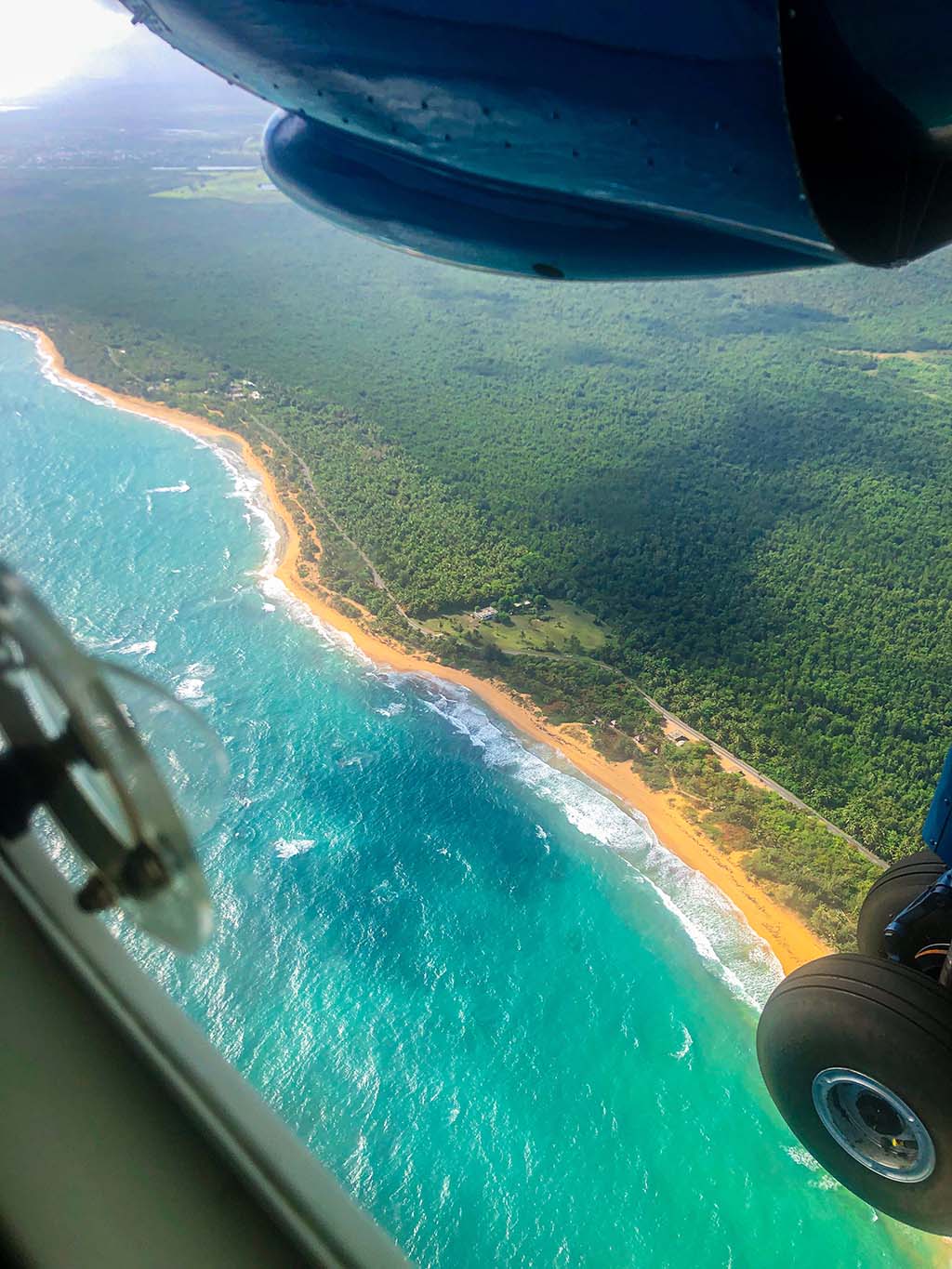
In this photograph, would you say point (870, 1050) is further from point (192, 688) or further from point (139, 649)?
point (139, 649)

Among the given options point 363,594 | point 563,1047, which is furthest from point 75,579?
point 563,1047

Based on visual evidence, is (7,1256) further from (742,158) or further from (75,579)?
(75,579)

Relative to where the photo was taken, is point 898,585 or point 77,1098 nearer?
point 77,1098

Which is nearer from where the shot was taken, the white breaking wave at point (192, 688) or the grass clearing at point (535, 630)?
the white breaking wave at point (192, 688)

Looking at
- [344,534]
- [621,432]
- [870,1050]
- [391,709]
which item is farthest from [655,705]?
[621,432]

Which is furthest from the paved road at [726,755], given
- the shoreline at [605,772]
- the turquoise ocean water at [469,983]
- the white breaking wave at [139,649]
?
the white breaking wave at [139,649]

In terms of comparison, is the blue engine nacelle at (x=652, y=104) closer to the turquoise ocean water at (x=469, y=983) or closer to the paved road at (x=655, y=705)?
the turquoise ocean water at (x=469, y=983)
